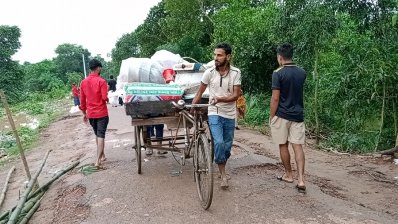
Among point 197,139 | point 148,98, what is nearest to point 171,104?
point 148,98

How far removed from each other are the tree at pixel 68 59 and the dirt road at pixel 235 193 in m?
58.6

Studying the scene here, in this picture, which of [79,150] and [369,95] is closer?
[369,95]

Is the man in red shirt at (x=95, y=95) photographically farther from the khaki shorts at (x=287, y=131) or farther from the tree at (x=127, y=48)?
the tree at (x=127, y=48)

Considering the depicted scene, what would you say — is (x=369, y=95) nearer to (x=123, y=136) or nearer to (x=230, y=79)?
(x=230, y=79)

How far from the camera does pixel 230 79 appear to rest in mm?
4930

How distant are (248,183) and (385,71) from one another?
4.50m

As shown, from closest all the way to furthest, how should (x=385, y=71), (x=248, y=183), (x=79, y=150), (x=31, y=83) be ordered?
(x=248, y=183) < (x=385, y=71) < (x=79, y=150) < (x=31, y=83)

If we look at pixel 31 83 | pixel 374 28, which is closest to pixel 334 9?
pixel 374 28

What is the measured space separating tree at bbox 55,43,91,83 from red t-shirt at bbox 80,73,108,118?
59.0 metres

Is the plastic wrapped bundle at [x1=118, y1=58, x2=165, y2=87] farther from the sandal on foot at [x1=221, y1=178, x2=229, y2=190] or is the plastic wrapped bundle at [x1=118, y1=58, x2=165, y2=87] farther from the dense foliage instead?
the dense foliage

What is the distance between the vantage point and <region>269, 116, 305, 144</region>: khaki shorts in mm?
4992

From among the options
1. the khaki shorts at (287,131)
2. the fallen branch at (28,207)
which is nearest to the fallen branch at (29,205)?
the fallen branch at (28,207)

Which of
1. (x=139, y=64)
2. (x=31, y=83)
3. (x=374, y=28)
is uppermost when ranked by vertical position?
(x=374, y=28)

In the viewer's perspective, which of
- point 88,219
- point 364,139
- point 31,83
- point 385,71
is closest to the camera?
point 88,219
